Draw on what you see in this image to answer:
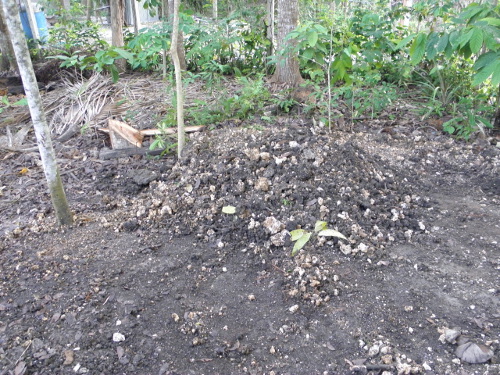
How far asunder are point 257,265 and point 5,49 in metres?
5.40

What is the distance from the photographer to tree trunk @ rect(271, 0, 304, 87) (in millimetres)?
5125

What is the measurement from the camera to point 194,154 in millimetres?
3764

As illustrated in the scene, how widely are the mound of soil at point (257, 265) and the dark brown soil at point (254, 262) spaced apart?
0.03 feet

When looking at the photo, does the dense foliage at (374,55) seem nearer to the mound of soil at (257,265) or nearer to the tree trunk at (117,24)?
the tree trunk at (117,24)

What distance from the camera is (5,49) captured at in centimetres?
602

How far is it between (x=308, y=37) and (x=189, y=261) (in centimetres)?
210

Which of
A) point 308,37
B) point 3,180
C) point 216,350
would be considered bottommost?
point 3,180

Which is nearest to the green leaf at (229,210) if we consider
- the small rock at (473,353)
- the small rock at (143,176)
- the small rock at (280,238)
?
the small rock at (280,238)

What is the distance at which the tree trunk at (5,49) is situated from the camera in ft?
19.4

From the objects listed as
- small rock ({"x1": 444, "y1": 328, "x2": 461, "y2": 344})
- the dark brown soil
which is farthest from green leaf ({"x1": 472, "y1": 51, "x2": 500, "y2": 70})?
small rock ({"x1": 444, "y1": 328, "x2": 461, "y2": 344})

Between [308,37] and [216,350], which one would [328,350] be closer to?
[216,350]

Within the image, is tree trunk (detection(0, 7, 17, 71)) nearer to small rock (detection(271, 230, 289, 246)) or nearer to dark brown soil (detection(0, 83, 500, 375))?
dark brown soil (detection(0, 83, 500, 375))

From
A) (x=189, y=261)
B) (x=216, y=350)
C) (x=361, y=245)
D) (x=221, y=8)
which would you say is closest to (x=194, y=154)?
(x=189, y=261)

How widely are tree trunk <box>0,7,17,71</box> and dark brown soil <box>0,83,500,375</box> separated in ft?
9.15
